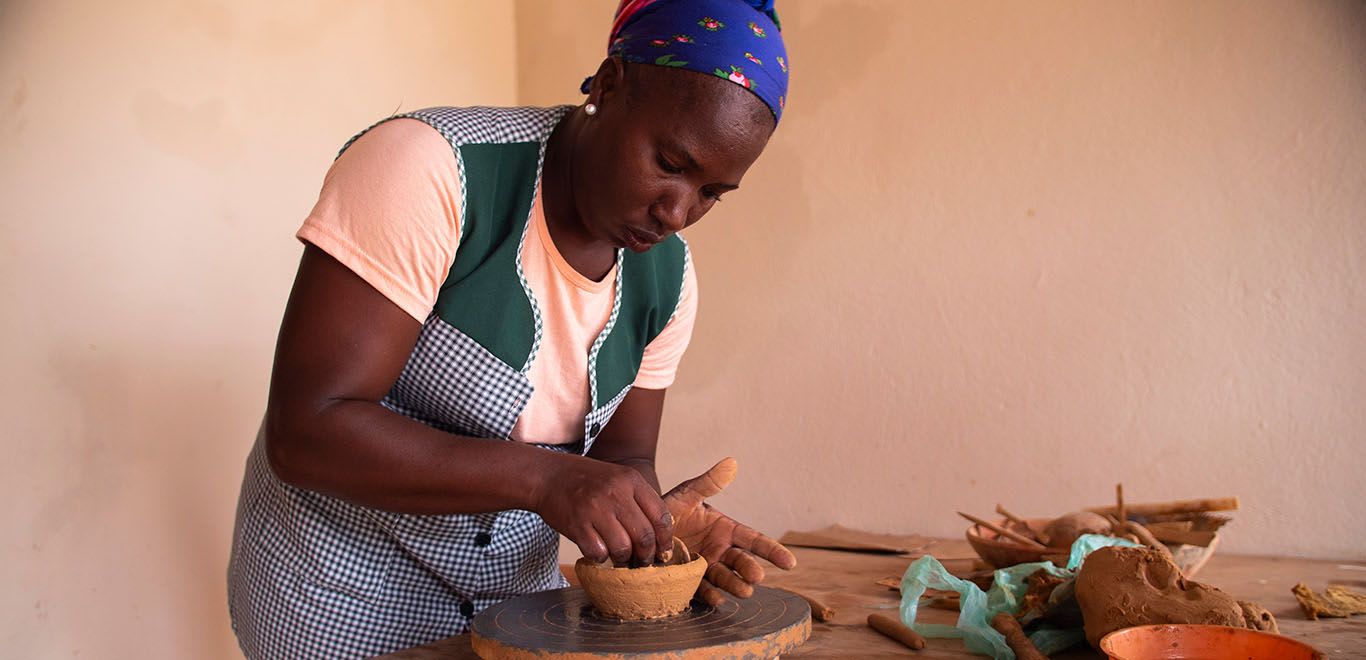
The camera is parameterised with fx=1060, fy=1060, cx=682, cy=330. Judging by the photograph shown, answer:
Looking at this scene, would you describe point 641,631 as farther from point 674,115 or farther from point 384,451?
point 674,115

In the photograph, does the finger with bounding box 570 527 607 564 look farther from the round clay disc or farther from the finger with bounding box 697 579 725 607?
the finger with bounding box 697 579 725 607

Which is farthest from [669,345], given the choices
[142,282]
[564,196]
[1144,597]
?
[142,282]

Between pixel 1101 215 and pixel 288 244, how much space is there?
2.19 m

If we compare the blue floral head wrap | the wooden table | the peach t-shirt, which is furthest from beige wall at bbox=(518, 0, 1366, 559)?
the peach t-shirt

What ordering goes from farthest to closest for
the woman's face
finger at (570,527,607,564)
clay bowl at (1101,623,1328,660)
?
the woman's face < finger at (570,527,607,564) < clay bowl at (1101,623,1328,660)

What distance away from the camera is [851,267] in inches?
129

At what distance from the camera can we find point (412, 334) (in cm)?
148

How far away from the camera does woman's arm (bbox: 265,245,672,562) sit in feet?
4.61

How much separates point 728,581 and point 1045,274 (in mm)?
1799

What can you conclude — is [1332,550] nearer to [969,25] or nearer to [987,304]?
[987,304]

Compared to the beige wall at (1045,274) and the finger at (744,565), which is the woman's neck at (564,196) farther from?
the beige wall at (1045,274)

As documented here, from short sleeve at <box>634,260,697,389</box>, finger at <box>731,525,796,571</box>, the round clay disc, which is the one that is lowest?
the round clay disc

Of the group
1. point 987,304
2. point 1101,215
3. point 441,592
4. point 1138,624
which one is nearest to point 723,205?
point 987,304

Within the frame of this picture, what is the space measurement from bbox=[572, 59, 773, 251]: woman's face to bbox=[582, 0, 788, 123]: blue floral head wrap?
18mm
